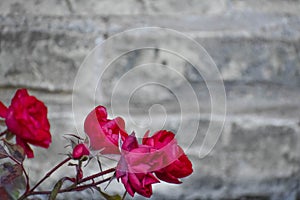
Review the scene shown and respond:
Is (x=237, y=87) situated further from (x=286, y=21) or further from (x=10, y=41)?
(x=10, y=41)

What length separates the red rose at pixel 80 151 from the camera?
0.60 metres

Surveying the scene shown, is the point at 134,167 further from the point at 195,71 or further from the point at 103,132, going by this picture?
the point at 195,71

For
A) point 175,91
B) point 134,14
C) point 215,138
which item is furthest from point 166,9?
point 215,138

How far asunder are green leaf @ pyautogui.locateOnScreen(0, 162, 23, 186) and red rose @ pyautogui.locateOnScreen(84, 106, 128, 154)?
Answer: 0.08 m

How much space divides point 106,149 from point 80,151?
0.03m

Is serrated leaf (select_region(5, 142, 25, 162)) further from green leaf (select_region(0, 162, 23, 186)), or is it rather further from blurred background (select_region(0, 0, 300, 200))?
blurred background (select_region(0, 0, 300, 200))

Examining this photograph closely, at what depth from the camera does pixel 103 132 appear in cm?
61

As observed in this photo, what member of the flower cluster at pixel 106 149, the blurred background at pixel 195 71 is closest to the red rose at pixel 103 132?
the flower cluster at pixel 106 149

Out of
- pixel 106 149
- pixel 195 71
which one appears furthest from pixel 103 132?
pixel 195 71

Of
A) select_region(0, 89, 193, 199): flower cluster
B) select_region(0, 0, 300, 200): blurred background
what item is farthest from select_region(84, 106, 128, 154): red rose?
select_region(0, 0, 300, 200): blurred background

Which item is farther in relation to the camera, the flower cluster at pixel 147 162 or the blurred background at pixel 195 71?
the blurred background at pixel 195 71

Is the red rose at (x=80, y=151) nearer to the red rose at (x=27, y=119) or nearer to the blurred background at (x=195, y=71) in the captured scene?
the red rose at (x=27, y=119)

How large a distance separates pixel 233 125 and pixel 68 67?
35 centimetres

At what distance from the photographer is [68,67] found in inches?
47.2
